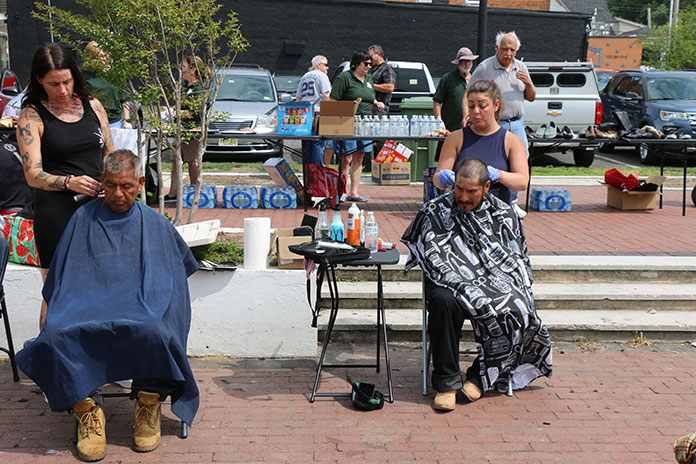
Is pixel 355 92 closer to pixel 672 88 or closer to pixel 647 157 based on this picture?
pixel 647 157

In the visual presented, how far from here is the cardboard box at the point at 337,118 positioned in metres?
9.07

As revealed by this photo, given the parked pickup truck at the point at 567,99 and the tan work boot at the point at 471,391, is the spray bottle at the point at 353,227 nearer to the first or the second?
the tan work boot at the point at 471,391

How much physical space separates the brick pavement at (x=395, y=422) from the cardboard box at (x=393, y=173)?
664cm

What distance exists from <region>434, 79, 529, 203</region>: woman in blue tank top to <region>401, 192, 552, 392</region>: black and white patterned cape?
0.96 ft

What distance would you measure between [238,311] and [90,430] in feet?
5.08

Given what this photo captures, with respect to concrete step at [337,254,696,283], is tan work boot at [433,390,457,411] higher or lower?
lower

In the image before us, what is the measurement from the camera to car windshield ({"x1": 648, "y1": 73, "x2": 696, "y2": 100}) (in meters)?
16.4

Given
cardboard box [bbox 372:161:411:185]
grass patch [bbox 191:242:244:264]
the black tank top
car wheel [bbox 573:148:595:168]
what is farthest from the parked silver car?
the black tank top

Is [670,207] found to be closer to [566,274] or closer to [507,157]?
[566,274]

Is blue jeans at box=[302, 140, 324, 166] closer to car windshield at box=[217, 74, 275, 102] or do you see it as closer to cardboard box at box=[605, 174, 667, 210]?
cardboard box at box=[605, 174, 667, 210]

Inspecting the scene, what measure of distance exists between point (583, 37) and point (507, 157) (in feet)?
71.1

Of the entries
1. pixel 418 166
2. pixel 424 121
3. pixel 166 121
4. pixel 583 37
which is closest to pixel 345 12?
pixel 583 37

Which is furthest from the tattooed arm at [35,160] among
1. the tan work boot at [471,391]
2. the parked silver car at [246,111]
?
the parked silver car at [246,111]

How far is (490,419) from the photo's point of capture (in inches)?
178
